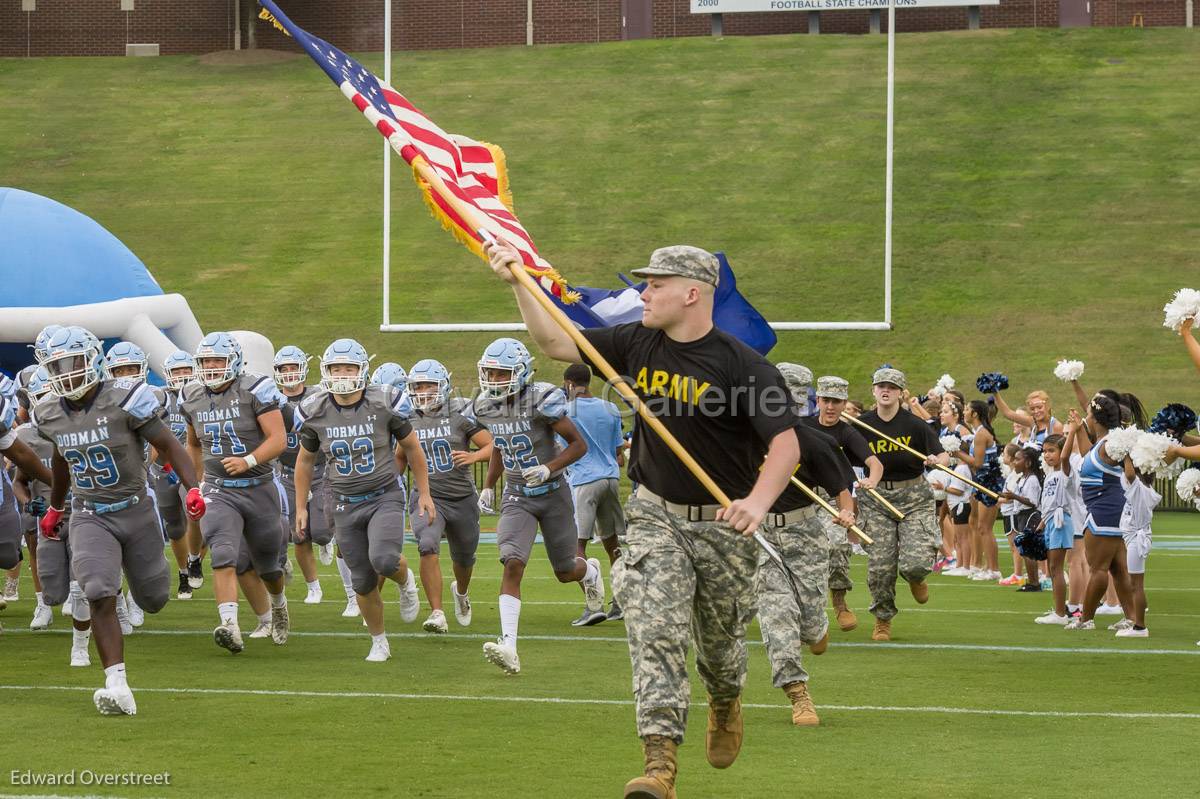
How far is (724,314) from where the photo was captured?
44.8 feet

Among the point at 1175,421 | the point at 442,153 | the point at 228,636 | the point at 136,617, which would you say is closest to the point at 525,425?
the point at 442,153

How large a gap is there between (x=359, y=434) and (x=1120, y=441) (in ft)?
16.2

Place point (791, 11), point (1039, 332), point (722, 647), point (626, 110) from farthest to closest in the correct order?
1. point (791, 11)
2. point (626, 110)
3. point (1039, 332)
4. point (722, 647)

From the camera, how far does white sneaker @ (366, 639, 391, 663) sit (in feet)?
34.6

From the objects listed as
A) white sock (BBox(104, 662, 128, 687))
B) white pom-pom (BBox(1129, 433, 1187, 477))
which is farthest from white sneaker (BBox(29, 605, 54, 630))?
white pom-pom (BBox(1129, 433, 1187, 477))

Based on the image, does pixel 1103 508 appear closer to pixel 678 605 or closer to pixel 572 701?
pixel 572 701

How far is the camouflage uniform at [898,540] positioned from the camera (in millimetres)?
12008

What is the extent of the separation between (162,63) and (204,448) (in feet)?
136

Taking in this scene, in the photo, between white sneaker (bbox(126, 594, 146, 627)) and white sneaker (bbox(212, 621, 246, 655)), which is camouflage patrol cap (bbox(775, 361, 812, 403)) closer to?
white sneaker (bbox(212, 621, 246, 655))

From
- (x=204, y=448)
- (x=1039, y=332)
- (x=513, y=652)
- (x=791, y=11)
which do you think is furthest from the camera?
(x=791, y=11)

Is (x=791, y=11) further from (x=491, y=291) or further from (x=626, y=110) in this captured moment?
(x=491, y=291)

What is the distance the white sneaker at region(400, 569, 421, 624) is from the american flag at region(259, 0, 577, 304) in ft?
7.74

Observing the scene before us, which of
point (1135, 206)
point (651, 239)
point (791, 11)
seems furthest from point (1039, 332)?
point (791, 11)

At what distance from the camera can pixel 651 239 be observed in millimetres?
37062
